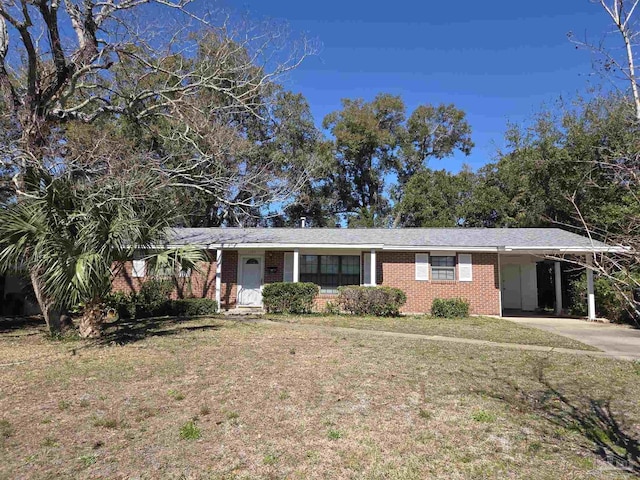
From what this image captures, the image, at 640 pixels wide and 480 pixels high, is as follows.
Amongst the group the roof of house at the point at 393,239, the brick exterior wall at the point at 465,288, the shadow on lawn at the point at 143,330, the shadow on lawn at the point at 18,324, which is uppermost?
the roof of house at the point at 393,239

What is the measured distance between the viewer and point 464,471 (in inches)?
152

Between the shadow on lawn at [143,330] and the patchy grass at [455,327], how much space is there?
2.87 metres

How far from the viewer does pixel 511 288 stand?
20.8 meters

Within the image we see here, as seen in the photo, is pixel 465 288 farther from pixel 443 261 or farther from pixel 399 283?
pixel 399 283

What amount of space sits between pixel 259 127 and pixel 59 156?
1702 centimetres

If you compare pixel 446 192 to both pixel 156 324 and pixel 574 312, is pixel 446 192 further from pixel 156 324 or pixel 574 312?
pixel 156 324

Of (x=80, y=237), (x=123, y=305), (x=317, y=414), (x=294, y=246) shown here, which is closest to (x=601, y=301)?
(x=294, y=246)

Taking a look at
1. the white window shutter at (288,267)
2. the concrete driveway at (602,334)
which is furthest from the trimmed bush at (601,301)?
the white window shutter at (288,267)

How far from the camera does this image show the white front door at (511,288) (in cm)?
2062

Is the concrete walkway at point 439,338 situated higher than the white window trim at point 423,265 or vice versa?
the white window trim at point 423,265

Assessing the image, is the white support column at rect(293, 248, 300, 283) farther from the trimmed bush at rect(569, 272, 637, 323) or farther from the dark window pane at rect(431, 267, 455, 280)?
the trimmed bush at rect(569, 272, 637, 323)

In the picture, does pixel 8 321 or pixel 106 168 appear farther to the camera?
pixel 8 321

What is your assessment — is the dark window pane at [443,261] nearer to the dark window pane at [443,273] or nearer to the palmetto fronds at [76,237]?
the dark window pane at [443,273]

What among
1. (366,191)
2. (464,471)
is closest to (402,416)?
(464,471)
